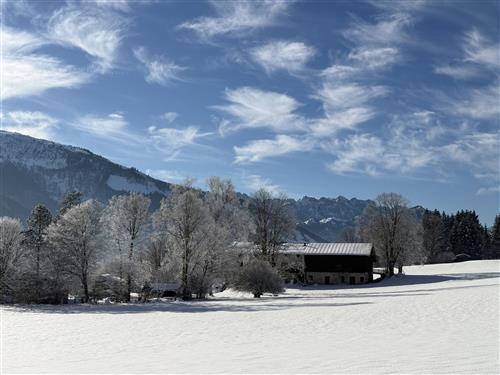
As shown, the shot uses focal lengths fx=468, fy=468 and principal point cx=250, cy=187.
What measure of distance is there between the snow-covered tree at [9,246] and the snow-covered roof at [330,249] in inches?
1417

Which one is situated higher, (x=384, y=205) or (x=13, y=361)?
(x=384, y=205)

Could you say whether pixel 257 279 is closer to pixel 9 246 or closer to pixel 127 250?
pixel 127 250

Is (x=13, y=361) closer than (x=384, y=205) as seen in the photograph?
Yes

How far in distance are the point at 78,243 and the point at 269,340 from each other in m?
31.4

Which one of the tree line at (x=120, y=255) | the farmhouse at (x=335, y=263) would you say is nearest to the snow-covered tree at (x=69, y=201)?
the tree line at (x=120, y=255)

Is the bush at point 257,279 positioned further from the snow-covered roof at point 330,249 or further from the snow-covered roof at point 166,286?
the snow-covered roof at point 330,249

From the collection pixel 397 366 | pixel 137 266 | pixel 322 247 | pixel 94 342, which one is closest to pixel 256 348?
pixel 397 366

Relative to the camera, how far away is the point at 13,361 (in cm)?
1560

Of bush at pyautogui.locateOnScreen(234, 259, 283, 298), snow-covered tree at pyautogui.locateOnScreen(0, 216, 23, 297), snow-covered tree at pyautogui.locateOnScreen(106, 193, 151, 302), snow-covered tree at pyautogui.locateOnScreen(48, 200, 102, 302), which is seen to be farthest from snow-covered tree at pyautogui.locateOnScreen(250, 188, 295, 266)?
snow-covered tree at pyautogui.locateOnScreen(0, 216, 23, 297)

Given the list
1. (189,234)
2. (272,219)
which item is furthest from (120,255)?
(272,219)

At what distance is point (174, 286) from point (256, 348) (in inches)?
1431

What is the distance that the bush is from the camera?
47.8 m

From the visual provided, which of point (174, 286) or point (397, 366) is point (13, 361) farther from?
point (174, 286)

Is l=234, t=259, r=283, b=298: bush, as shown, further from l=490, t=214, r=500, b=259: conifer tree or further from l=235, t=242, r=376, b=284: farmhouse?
l=490, t=214, r=500, b=259: conifer tree
